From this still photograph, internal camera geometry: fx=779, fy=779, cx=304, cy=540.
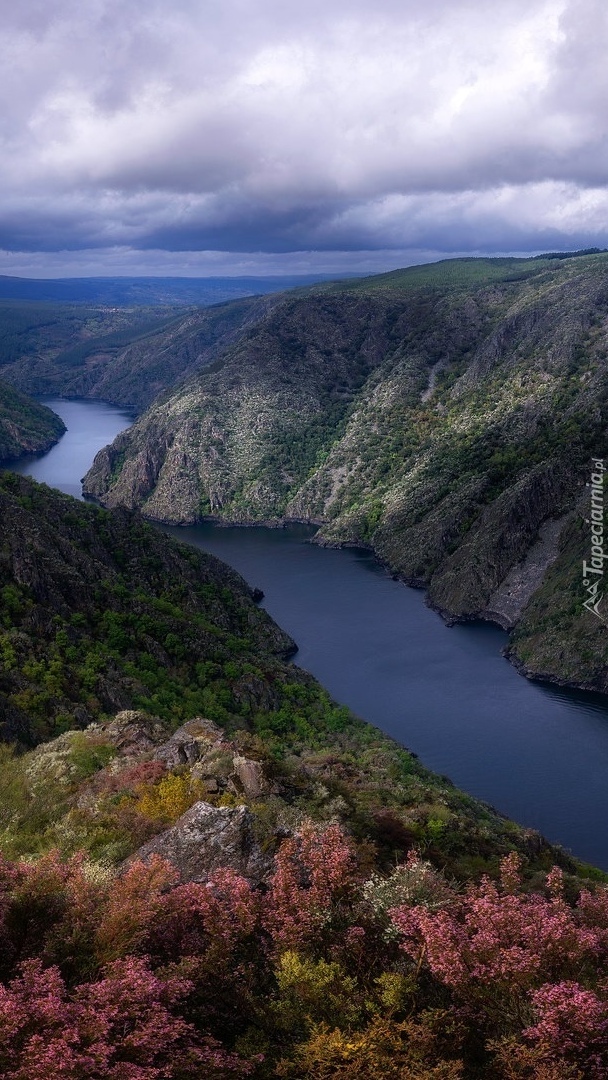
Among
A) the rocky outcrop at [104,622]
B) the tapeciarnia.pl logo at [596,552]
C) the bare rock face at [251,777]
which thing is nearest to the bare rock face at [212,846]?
the bare rock face at [251,777]

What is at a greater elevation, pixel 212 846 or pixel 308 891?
pixel 308 891

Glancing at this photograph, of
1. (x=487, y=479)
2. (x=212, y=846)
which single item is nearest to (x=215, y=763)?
(x=212, y=846)

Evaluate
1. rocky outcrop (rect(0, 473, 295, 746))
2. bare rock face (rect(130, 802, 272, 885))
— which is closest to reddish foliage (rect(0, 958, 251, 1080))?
bare rock face (rect(130, 802, 272, 885))

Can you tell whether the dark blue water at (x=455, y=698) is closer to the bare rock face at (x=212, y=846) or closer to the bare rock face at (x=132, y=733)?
the bare rock face at (x=132, y=733)

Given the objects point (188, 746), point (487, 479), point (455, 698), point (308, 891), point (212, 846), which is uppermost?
point (308, 891)

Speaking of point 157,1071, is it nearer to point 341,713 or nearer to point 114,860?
point 114,860

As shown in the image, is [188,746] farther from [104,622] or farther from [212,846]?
[104,622]
